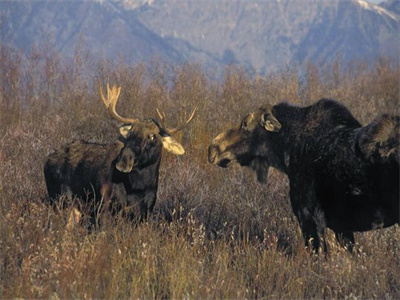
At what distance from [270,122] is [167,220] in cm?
155

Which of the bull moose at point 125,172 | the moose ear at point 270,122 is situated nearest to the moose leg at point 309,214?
the moose ear at point 270,122

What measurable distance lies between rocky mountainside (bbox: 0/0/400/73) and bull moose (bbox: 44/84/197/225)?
137 metres

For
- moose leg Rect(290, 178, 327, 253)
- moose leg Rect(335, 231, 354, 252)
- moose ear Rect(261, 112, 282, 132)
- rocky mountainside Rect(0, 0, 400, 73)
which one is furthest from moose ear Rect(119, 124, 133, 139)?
rocky mountainside Rect(0, 0, 400, 73)

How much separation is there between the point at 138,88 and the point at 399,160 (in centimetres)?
721

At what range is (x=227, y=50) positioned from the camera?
15800cm

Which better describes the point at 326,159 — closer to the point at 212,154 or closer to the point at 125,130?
the point at 212,154

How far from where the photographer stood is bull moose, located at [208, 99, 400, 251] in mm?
3725

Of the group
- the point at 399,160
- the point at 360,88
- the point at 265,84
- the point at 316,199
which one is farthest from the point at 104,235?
the point at 360,88

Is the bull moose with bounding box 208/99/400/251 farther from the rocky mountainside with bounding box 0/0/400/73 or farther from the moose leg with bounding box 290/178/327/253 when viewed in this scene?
the rocky mountainside with bounding box 0/0/400/73

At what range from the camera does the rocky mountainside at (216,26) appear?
146 meters

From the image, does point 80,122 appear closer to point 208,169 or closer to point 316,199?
point 208,169

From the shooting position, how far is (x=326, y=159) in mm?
4176

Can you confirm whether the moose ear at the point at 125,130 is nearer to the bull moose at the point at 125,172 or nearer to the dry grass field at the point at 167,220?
the bull moose at the point at 125,172

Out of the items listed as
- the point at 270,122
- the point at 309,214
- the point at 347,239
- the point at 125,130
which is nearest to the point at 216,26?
the point at 125,130
